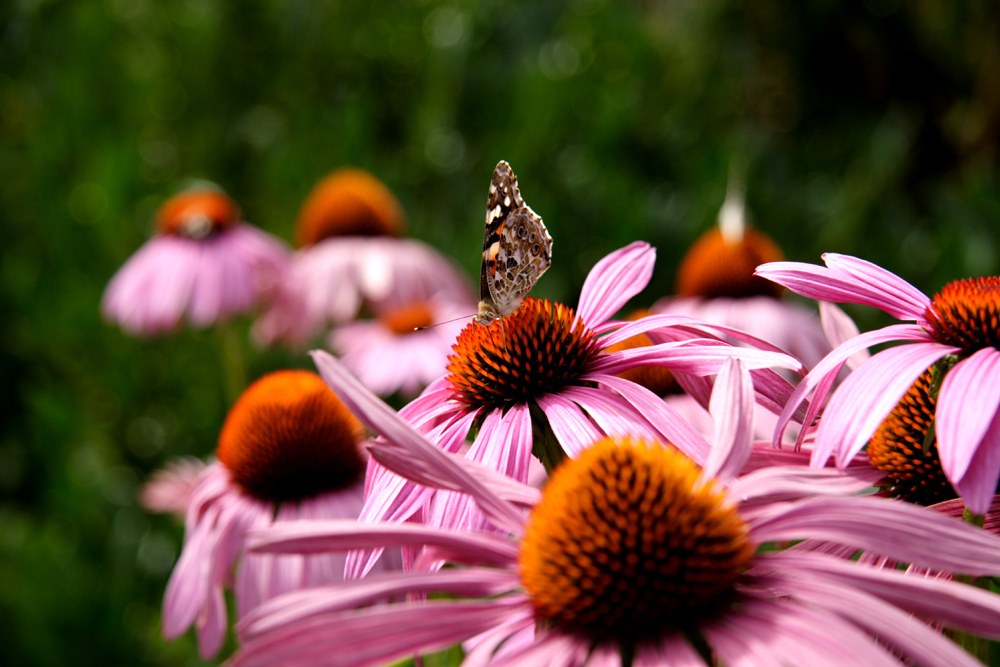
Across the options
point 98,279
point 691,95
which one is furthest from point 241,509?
point 691,95

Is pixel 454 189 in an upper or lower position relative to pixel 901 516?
upper

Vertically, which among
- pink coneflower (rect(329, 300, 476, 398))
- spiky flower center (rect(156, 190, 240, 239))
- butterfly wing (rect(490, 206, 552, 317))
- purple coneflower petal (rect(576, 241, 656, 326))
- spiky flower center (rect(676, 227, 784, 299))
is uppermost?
spiky flower center (rect(156, 190, 240, 239))

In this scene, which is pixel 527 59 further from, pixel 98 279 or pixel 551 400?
pixel 551 400

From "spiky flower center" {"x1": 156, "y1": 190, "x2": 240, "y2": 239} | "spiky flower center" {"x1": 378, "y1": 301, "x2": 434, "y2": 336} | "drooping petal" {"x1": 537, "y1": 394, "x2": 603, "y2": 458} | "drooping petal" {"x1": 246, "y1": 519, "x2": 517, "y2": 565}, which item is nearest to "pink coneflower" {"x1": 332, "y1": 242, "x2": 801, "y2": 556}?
"drooping petal" {"x1": 537, "y1": 394, "x2": 603, "y2": 458}

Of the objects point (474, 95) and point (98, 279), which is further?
point (474, 95)

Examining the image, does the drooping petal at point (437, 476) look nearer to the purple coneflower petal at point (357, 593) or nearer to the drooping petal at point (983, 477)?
the purple coneflower petal at point (357, 593)

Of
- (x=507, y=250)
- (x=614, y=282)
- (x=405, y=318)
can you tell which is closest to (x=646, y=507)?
(x=614, y=282)

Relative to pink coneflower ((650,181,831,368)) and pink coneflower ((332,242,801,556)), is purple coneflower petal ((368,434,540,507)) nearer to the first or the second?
pink coneflower ((332,242,801,556))
